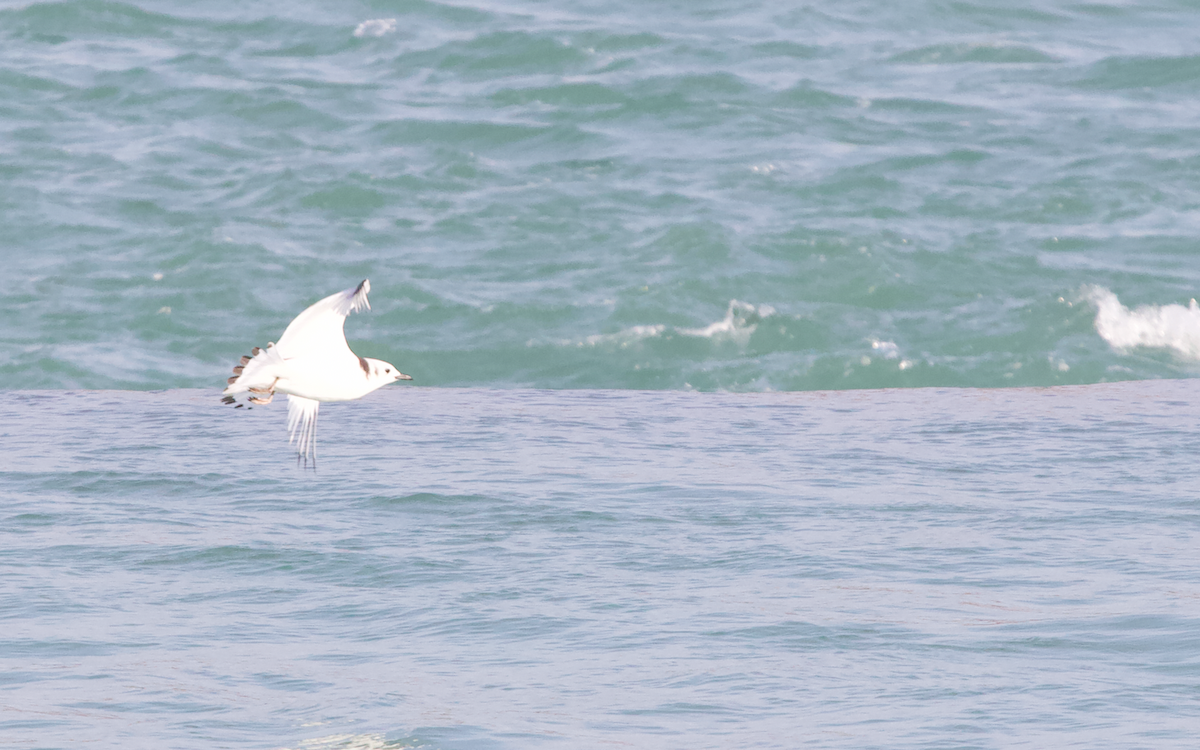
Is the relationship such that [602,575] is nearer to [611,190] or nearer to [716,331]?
[716,331]

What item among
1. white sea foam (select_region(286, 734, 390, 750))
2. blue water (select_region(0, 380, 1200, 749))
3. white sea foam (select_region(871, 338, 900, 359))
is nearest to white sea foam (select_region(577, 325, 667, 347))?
white sea foam (select_region(871, 338, 900, 359))

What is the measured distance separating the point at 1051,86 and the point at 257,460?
17.8 metres

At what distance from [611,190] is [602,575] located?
1314cm

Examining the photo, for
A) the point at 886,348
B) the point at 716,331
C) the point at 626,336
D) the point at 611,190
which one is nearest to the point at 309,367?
the point at 626,336

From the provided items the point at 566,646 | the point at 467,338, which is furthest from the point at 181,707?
the point at 467,338

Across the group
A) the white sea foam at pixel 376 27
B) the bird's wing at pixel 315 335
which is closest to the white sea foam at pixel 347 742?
the bird's wing at pixel 315 335

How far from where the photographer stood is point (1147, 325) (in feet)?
67.3

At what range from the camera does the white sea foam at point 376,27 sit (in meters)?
29.6

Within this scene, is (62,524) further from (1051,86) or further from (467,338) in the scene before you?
(1051,86)

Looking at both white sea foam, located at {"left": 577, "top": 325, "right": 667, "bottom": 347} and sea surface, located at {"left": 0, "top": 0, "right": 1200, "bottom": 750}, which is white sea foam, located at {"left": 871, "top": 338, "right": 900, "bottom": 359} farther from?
white sea foam, located at {"left": 577, "top": 325, "right": 667, "bottom": 347}

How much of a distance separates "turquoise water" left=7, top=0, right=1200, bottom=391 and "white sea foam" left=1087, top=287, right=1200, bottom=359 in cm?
5

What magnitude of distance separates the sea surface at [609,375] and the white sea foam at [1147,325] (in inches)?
2.8

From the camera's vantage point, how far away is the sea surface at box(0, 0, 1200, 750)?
33.2 ft

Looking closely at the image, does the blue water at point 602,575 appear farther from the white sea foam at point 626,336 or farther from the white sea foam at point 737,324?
the white sea foam at point 737,324
